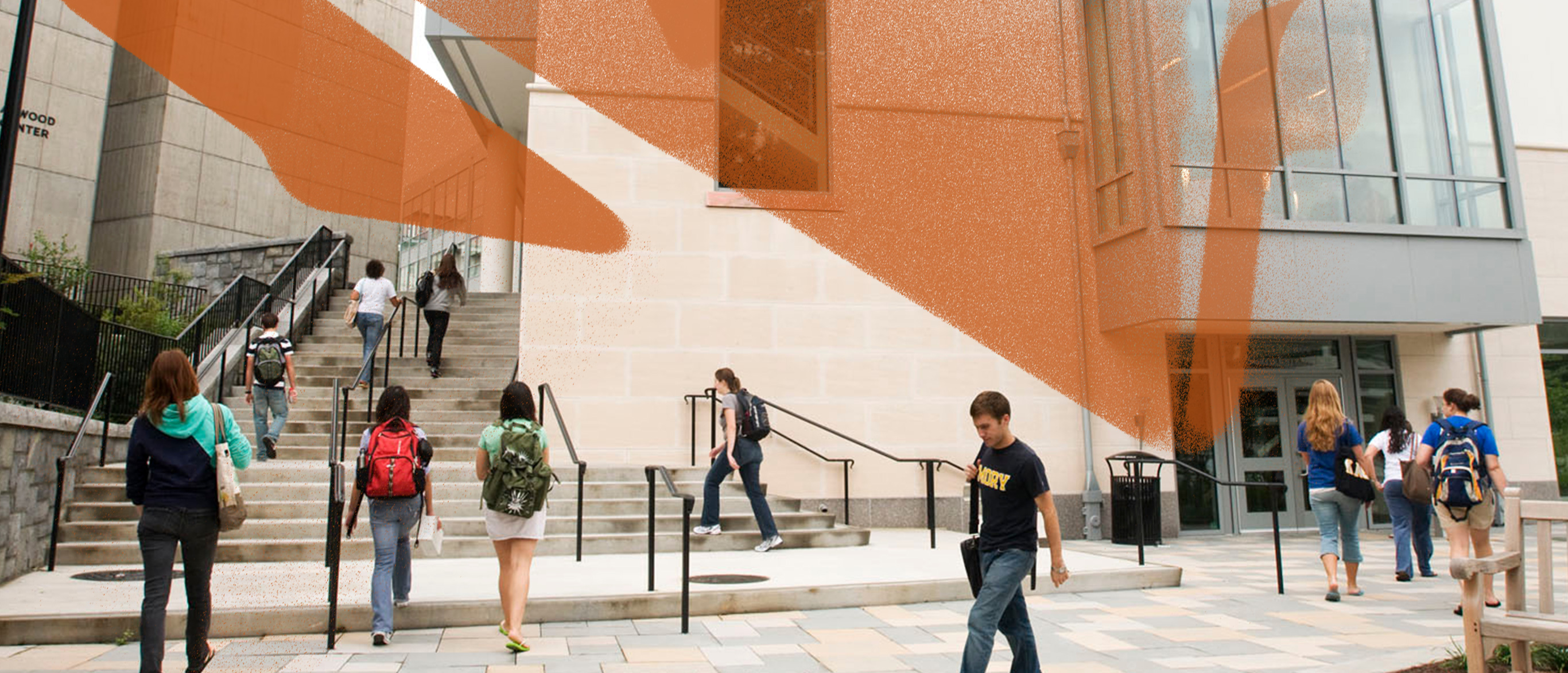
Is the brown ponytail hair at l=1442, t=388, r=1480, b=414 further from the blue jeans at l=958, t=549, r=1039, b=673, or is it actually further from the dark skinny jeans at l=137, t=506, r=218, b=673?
the dark skinny jeans at l=137, t=506, r=218, b=673

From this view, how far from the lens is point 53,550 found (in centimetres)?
753

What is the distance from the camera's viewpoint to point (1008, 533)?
4375mm

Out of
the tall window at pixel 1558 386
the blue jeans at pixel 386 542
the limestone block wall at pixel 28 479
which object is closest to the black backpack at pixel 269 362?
the limestone block wall at pixel 28 479

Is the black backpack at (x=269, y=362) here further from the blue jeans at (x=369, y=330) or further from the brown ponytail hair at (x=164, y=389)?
the brown ponytail hair at (x=164, y=389)

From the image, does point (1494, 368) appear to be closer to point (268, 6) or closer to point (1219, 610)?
point (1219, 610)

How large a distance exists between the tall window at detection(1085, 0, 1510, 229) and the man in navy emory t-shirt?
8.32m

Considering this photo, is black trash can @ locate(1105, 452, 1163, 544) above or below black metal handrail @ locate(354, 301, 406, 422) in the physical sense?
below

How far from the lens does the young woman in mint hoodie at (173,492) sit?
448cm

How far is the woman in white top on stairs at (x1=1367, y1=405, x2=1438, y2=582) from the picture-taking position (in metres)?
8.20

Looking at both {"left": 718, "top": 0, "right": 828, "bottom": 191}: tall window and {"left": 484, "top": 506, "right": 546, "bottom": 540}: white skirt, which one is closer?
{"left": 484, "top": 506, "right": 546, "bottom": 540}: white skirt

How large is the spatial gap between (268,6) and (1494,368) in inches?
994

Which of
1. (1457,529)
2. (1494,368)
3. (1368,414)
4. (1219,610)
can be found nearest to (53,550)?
(1219,610)

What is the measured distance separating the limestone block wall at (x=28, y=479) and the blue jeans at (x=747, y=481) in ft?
17.3
